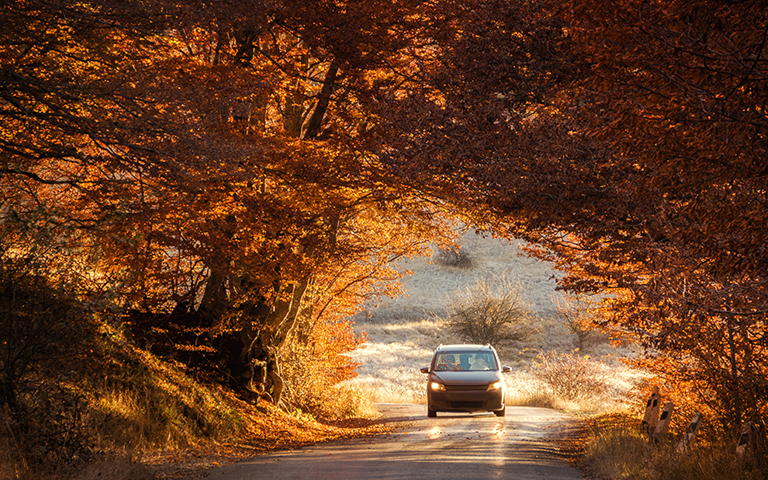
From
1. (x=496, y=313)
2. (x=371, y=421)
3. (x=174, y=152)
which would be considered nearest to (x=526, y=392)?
(x=371, y=421)

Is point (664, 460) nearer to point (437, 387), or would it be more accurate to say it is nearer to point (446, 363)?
point (437, 387)

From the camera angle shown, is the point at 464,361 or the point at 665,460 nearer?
the point at 665,460

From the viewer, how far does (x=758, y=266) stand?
507 centimetres

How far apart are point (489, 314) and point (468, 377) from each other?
84.4 ft

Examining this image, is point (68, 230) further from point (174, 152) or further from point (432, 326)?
→ point (432, 326)

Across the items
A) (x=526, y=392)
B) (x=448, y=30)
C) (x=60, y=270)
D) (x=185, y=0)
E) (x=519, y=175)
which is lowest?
(x=526, y=392)

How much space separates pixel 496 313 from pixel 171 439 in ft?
104

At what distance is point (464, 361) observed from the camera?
55.2 feet

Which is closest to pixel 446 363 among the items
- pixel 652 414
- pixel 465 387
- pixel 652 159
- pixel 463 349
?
pixel 463 349

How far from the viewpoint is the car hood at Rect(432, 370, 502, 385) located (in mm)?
15727

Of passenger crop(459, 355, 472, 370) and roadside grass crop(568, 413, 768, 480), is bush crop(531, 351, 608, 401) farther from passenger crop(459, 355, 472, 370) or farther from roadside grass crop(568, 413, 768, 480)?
roadside grass crop(568, 413, 768, 480)

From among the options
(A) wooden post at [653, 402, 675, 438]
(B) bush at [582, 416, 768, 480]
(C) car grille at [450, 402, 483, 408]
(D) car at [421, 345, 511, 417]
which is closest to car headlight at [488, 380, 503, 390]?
(D) car at [421, 345, 511, 417]

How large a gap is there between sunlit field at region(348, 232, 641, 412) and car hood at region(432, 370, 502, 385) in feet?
9.57

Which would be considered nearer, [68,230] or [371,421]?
[68,230]
